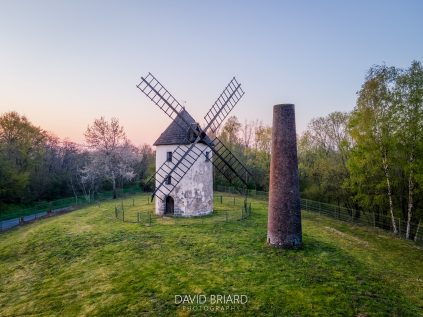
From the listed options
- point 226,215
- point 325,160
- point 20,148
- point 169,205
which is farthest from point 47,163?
point 325,160

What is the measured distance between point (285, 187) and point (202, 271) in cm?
572

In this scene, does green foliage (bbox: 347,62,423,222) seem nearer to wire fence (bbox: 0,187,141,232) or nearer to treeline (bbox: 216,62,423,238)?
treeline (bbox: 216,62,423,238)

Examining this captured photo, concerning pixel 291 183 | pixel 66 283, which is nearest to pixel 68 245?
pixel 66 283

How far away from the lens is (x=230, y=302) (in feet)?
32.2

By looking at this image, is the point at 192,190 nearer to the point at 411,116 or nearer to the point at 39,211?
the point at 411,116

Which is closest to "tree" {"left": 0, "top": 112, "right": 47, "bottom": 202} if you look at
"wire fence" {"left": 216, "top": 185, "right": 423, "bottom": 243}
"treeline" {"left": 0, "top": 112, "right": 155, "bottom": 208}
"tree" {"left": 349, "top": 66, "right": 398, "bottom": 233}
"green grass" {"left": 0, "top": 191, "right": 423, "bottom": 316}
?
"treeline" {"left": 0, "top": 112, "right": 155, "bottom": 208}

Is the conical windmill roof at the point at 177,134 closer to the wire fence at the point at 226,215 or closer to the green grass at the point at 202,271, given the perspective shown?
the wire fence at the point at 226,215

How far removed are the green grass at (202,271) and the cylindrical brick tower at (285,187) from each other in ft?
2.59

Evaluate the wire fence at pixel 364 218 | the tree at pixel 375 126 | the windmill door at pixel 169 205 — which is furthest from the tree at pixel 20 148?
the tree at pixel 375 126

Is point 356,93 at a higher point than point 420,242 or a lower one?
higher

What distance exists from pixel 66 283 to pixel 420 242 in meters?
22.1

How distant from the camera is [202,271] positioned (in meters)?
12.3

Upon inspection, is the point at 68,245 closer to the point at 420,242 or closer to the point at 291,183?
the point at 291,183

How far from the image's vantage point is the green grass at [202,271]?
385 inches
